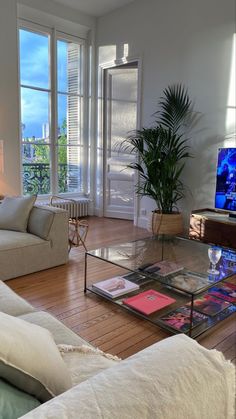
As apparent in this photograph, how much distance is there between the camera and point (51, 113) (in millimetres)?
5348

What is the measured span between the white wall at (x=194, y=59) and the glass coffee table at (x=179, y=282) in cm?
165

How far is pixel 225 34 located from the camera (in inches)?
153

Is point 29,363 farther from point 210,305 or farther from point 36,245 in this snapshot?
point 36,245

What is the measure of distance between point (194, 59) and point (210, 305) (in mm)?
3281

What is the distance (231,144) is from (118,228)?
206 centimetres

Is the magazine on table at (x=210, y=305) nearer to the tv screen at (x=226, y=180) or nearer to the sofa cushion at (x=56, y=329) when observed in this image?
the sofa cushion at (x=56, y=329)

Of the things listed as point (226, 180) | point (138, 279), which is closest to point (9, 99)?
point (226, 180)

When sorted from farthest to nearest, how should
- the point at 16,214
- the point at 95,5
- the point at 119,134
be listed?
the point at 119,134 → the point at 95,5 → the point at 16,214

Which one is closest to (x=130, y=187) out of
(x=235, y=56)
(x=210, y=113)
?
(x=210, y=113)

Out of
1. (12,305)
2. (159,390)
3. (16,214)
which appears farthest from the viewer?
(16,214)

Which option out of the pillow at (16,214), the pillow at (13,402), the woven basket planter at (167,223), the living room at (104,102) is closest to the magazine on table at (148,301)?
the living room at (104,102)

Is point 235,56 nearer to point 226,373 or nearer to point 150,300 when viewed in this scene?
point 150,300

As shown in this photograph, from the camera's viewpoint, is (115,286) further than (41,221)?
No

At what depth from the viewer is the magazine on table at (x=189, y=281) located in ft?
6.82
